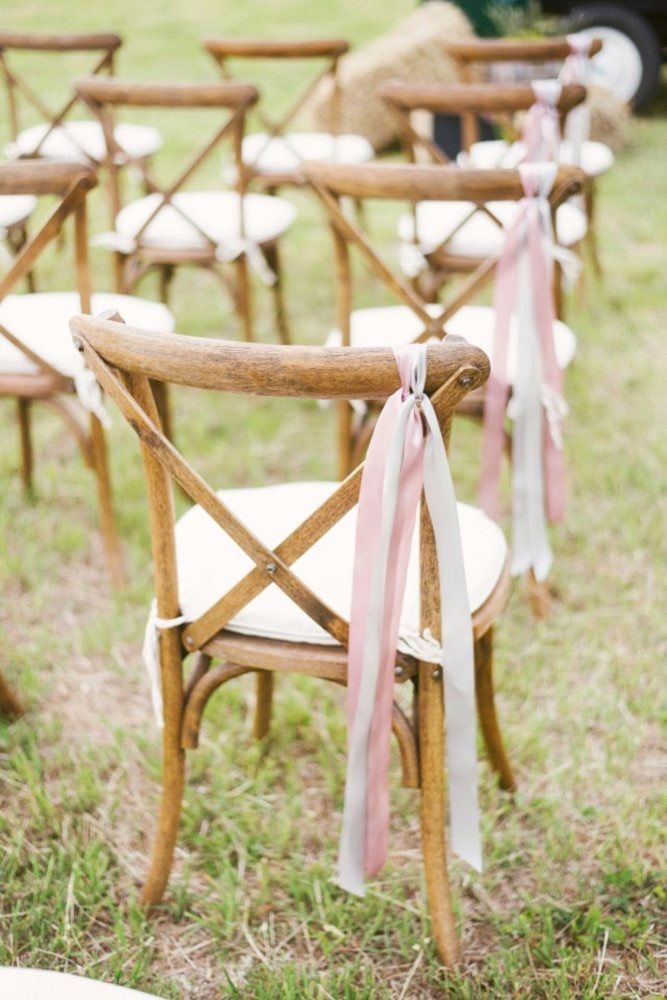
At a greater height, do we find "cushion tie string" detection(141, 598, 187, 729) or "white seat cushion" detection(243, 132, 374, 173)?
"white seat cushion" detection(243, 132, 374, 173)

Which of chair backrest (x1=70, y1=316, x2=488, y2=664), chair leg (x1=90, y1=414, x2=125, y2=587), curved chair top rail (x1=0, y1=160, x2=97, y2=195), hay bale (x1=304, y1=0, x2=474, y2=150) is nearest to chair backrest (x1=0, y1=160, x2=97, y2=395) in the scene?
curved chair top rail (x1=0, y1=160, x2=97, y2=195)

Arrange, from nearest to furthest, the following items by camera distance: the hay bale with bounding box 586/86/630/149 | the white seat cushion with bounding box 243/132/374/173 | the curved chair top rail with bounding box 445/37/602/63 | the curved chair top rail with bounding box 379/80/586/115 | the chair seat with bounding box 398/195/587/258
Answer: the curved chair top rail with bounding box 379/80/586/115, the chair seat with bounding box 398/195/587/258, the curved chair top rail with bounding box 445/37/602/63, the white seat cushion with bounding box 243/132/374/173, the hay bale with bounding box 586/86/630/149

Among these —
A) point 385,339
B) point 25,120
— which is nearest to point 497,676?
point 385,339

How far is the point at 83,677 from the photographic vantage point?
2676 millimetres

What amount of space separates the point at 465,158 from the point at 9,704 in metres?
2.68

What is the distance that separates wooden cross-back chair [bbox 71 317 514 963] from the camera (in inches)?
54.1

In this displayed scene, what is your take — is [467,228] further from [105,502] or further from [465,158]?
[105,502]

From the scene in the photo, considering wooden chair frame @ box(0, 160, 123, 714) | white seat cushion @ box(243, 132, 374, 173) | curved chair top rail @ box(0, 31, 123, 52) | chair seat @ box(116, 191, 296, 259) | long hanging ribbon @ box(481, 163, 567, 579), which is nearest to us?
wooden chair frame @ box(0, 160, 123, 714)

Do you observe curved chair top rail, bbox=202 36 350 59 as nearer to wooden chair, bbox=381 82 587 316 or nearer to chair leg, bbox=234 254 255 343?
wooden chair, bbox=381 82 587 316

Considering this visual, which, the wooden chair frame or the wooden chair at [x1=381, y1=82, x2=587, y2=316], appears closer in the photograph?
the wooden chair frame

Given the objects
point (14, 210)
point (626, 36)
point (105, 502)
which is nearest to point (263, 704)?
point (105, 502)

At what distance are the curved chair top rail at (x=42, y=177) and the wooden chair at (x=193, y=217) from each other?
908 mm

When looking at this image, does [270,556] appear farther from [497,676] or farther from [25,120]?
[25,120]

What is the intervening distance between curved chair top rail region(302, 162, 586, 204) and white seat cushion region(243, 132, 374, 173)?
2158mm
